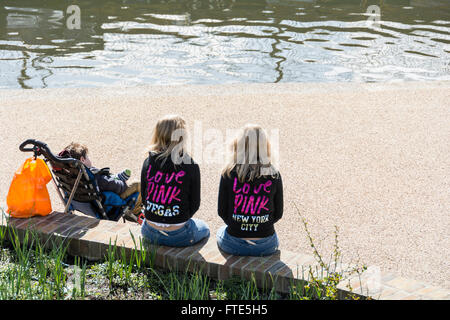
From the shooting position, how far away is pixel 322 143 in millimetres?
7914

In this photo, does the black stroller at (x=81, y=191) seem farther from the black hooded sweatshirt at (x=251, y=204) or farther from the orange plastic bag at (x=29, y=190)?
the black hooded sweatshirt at (x=251, y=204)

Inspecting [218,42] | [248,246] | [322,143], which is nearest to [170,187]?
[248,246]

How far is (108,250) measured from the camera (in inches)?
169

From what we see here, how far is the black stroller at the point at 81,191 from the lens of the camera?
4.80m

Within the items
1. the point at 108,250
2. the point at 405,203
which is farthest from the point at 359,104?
the point at 108,250

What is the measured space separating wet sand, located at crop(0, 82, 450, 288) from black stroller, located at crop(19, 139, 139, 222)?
93cm

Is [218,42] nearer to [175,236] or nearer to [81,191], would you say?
[81,191]

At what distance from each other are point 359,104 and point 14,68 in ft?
24.3

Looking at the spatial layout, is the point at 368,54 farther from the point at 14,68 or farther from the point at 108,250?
the point at 108,250

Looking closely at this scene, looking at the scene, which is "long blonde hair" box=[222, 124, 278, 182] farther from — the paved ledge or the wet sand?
the wet sand

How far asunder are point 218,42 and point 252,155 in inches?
428

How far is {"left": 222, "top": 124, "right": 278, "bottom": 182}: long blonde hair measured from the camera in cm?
436

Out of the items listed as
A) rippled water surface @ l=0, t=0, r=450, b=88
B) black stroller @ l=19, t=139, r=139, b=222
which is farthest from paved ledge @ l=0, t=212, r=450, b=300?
rippled water surface @ l=0, t=0, r=450, b=88

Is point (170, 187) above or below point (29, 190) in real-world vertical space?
above
